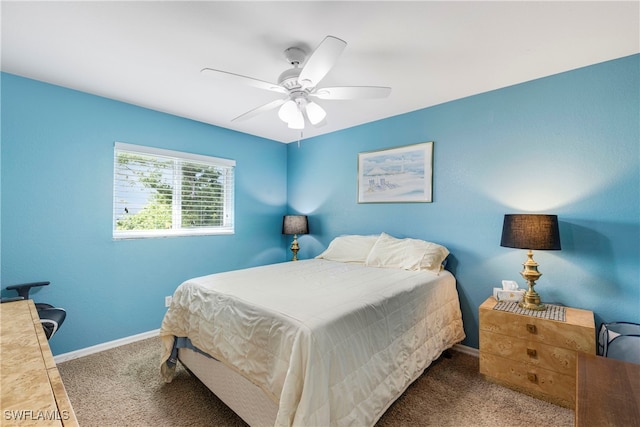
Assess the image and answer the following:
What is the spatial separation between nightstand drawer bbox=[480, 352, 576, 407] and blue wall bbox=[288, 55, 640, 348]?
53 cm

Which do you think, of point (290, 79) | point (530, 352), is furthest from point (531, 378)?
point (290, 79)

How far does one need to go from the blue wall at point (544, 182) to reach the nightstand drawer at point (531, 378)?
53cm

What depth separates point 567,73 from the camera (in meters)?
2.16

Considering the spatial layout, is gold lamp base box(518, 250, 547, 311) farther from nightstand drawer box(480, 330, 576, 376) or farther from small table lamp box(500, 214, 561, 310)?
nightstand drawer box(480, 330, 576, 376)

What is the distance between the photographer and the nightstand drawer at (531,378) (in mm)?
1786

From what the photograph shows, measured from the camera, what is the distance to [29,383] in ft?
2.39

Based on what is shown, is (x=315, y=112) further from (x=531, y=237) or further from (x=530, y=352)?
(x=530, y=352)

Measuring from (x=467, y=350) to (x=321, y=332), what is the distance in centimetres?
200

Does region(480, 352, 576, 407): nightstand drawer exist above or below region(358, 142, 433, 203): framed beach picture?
below

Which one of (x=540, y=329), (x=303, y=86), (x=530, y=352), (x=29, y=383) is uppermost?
(x=303, y=86)

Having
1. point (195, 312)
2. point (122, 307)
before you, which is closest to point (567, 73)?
point (195, 312)

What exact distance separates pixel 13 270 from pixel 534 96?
14.7 feet

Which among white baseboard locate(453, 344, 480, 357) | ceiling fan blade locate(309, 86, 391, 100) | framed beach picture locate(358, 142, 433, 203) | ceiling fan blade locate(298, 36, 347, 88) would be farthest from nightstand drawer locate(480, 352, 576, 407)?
ceiling fan blade locate(298, 36, 347, 88)

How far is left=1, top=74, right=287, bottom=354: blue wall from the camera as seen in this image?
2230 millimetres
